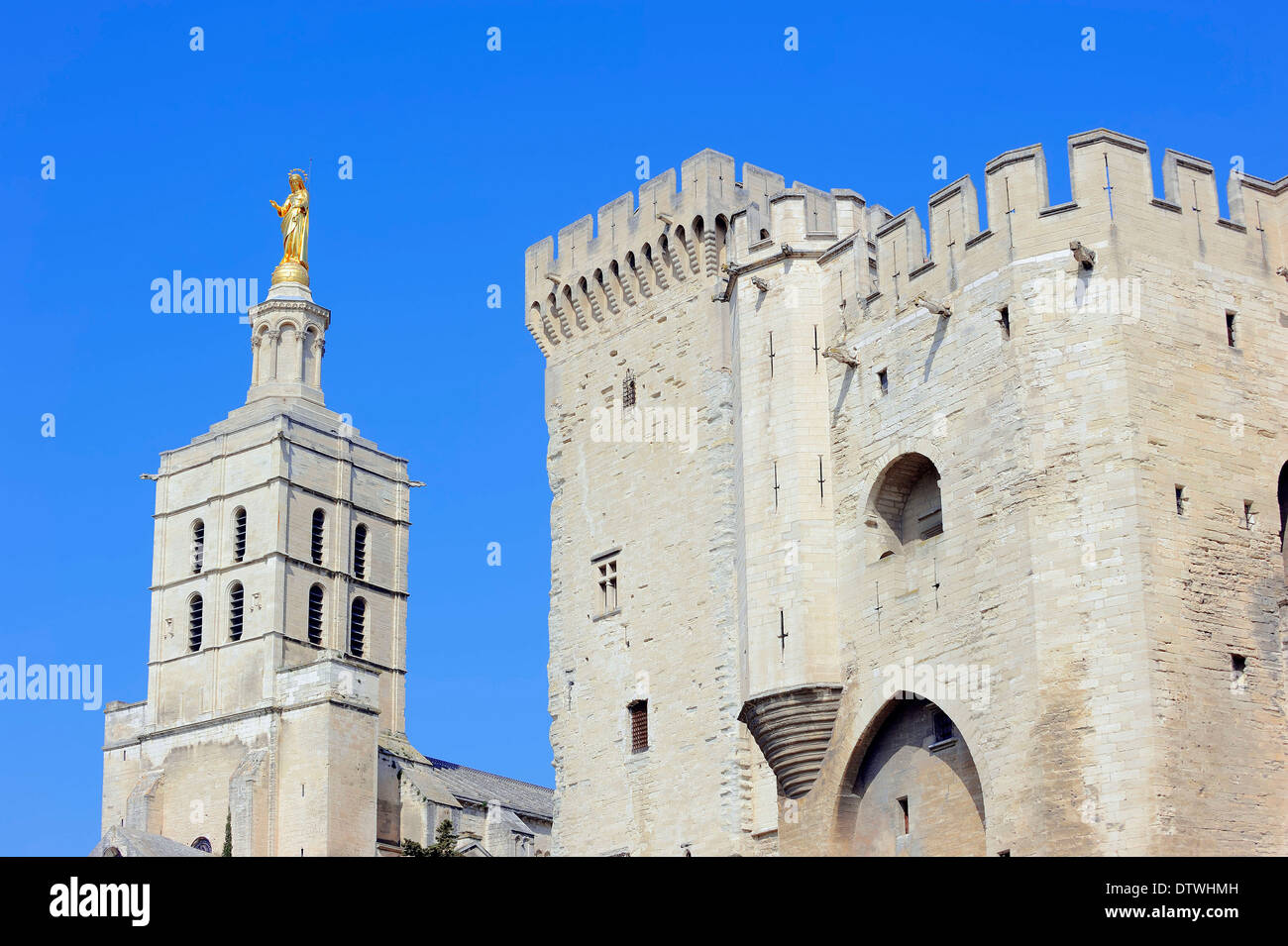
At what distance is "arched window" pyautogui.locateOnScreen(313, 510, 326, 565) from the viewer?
78.6 meters

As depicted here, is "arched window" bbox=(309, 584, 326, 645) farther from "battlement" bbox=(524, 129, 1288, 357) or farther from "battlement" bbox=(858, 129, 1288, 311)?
"battlement" bbox=(858, 129, 1288, 311)

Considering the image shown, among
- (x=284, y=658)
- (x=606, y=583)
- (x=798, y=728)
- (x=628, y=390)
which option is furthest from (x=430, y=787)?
(x=798, y=728)

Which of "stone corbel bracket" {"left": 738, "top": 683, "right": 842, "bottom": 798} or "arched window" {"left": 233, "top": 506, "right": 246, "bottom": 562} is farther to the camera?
"arched window" {"left": 233, "top": 506, "right": 246, "bottom": 562}

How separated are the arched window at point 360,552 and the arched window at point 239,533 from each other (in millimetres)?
5081

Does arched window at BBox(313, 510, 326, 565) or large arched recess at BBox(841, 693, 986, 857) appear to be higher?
arched window at BBox(313, 510, 326, 565)

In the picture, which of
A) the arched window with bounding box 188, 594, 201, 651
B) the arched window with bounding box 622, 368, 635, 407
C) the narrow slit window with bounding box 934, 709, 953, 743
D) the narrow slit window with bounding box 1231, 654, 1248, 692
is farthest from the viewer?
the arched window with bounding box 188, 594, 201, 651

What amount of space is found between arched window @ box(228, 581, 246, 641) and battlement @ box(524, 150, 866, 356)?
38.9m

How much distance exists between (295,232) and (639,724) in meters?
51.3

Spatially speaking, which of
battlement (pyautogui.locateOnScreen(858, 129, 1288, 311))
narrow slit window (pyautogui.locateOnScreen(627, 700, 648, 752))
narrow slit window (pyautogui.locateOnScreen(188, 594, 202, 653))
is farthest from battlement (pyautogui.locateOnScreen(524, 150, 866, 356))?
narrow slit window (pyautogui.locateOnScreen(188, 594, 202, 653))

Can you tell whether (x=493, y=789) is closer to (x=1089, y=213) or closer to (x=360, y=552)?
(x=360, y=552)

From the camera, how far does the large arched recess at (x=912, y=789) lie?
2730cm

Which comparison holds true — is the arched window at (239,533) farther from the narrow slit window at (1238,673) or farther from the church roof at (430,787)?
the narrow slit window at (1238,673)

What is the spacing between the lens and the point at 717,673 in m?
33.5
